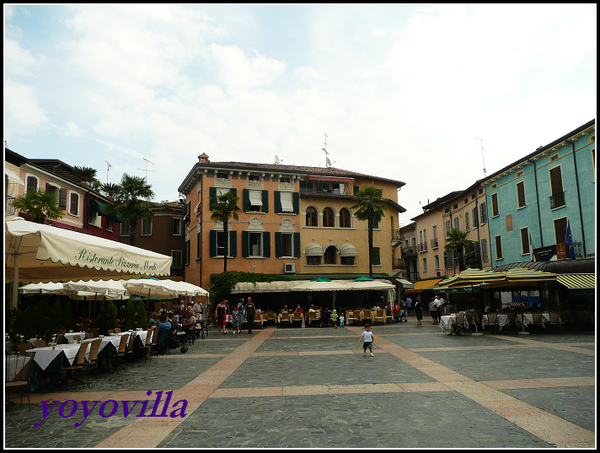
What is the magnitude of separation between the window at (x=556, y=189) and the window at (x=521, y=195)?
2.98m

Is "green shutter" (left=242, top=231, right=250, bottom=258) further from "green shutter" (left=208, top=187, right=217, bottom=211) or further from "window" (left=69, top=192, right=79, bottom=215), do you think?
"window" (left=69, top=192, right=79, bottom=215)

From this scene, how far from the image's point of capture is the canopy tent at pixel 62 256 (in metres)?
7.13

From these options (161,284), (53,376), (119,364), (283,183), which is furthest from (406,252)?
(53,376)

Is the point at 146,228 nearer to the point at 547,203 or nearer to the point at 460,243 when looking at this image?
the point at 460,243

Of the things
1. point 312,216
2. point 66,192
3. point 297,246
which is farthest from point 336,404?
point 312,216

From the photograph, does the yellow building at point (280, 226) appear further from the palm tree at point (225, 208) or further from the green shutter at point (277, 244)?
the palm tree at point (225, 208)

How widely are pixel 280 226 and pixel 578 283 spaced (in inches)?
845

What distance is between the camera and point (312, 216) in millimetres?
37312

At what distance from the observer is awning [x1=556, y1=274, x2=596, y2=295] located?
1898 centimetres

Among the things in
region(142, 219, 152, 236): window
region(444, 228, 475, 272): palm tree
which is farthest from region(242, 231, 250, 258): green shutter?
region(444, 228, 475, 272): palm tree

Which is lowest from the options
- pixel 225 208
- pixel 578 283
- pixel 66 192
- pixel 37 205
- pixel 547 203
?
pixel 578 283

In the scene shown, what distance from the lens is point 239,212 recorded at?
113ft

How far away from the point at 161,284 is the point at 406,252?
135 feet

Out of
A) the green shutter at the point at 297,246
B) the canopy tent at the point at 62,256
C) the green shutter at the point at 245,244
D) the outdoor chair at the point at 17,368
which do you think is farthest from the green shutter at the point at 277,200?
the outdoor chair at the point at 17,368
